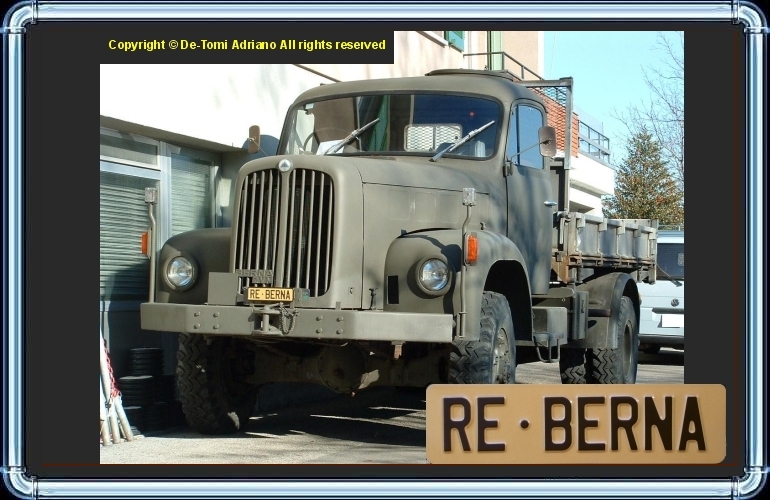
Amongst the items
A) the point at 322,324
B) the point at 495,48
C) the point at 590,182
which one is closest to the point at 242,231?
the point at 322,324

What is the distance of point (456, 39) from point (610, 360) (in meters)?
3.62

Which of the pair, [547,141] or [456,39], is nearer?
[547,141]

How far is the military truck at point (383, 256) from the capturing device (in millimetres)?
8180

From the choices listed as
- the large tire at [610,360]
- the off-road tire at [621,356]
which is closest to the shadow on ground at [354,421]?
the large tire at [610,360]

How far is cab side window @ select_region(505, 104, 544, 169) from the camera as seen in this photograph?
10.1 meters

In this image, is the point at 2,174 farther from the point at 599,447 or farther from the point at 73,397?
the point at 599,447

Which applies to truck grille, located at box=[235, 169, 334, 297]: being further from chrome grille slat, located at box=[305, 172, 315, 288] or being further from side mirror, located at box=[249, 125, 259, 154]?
side mirror, located at box=[249, 125, 259, 154]

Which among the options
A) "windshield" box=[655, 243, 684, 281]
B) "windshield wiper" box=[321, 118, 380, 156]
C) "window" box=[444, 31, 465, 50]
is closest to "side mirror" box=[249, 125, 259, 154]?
"windshield wiper" box=[321, 118, 380, 156]

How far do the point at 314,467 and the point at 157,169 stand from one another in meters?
4.13

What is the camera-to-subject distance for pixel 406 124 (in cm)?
983

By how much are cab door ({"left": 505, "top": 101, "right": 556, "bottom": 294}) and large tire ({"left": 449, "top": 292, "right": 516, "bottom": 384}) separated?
4.87ft

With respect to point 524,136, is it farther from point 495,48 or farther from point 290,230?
point 290,230

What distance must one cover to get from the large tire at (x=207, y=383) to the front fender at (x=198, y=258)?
49 centimetres

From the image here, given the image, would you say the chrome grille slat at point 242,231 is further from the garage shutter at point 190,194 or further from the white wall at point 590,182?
the white wall at point 590,182
